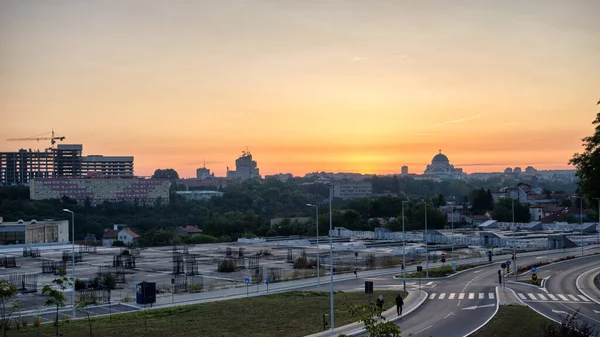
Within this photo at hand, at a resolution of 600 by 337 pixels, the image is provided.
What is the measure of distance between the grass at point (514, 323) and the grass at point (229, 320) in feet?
25.1

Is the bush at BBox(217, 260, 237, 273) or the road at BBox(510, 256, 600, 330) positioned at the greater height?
the road at BBox(510, 256, 600, 330)

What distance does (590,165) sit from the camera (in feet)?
166

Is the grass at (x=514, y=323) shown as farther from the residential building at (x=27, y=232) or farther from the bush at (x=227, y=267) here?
the residential building at (x=27, y=232)

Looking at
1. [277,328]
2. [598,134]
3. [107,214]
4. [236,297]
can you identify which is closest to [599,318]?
[277,328]

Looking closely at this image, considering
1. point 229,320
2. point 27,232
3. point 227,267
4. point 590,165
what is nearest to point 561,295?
point 590,165

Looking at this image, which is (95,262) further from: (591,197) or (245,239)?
(591,197)

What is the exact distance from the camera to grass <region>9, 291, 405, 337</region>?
31781 mm

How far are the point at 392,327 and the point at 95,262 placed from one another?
7057 centimetres

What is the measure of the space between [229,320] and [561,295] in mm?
24680

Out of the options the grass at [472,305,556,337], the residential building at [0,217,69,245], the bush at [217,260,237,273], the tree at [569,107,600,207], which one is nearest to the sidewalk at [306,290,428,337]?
the grass at [472,305,556,337]

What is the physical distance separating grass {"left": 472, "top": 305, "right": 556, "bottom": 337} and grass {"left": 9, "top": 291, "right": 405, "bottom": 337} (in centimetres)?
764

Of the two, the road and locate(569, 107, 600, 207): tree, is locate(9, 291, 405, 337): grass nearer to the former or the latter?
the road

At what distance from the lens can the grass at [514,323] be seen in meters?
29.6

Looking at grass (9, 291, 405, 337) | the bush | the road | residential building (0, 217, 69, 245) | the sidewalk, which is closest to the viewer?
the sidewalk
